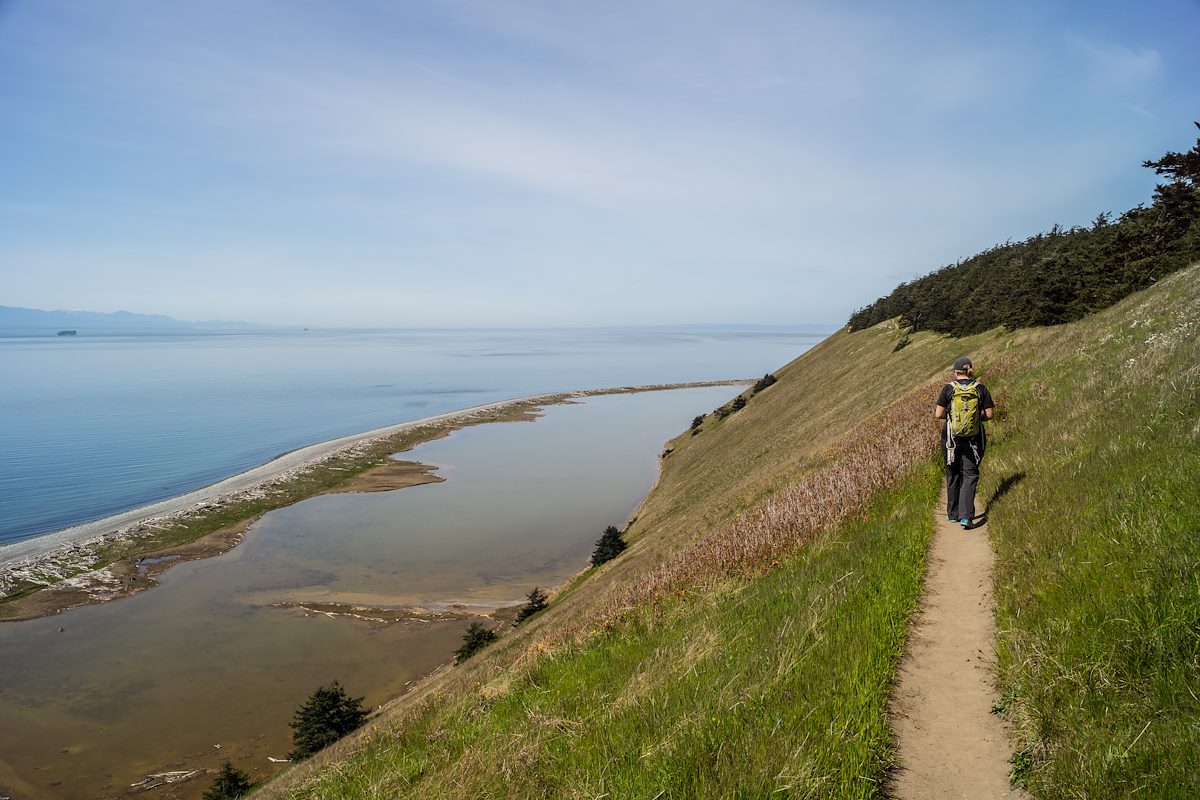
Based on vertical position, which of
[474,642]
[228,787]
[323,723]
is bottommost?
[228,787]

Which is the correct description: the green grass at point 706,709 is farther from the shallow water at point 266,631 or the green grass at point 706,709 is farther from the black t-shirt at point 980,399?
the shallow water at point 266,631

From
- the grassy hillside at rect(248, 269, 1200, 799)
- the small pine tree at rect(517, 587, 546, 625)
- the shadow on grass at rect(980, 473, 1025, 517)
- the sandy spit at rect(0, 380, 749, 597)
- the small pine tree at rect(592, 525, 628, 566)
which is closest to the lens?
the grassy hillside at rect(248, 269, 1200, 799)

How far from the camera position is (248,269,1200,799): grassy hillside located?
398cm

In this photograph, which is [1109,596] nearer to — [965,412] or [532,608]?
[965,412]

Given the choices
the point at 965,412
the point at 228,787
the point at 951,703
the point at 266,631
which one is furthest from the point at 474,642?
the point at 951,703

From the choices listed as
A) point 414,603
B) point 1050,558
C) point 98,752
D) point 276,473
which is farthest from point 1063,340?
point 276,473

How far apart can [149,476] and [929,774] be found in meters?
79.5

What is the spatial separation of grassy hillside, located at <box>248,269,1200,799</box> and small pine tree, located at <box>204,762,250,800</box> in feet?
44.3

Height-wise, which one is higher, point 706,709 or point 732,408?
point 706,709

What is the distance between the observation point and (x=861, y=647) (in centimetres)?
541

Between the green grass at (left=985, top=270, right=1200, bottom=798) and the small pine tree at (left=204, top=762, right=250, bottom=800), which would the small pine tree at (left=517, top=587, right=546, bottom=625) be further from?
the green grass at (left=985, top=270, right=1200, bottom=798)

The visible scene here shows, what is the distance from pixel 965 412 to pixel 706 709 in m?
7.64

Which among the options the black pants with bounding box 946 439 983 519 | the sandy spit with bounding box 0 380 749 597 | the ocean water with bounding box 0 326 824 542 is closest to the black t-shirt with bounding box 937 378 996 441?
the black pants with bounding box 946 439 983 519

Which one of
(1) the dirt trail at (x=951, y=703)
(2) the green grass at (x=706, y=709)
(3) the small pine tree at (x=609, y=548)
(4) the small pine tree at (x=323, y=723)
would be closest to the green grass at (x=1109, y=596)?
(1) the dirt trail at (x=951, y=703)
